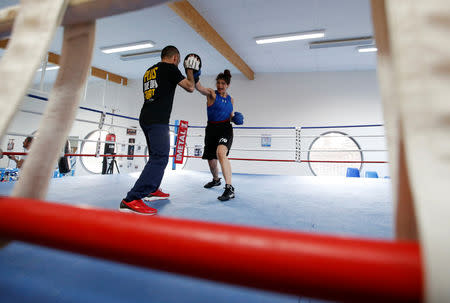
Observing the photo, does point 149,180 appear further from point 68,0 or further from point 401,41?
point 401,41

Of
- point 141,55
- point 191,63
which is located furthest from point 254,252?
point 141,55

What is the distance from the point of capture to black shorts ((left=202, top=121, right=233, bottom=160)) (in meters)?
1.88

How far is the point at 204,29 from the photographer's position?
381 cm

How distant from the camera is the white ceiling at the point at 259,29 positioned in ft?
11.0

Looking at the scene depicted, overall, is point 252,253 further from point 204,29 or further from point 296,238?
point 204,29

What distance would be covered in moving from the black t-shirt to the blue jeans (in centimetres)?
5

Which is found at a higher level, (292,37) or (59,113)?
(292,37)

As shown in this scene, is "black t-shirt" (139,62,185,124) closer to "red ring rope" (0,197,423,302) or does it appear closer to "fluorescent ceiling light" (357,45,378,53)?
"red ring rope" (0,197,423,302)

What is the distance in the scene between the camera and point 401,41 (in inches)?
7.4

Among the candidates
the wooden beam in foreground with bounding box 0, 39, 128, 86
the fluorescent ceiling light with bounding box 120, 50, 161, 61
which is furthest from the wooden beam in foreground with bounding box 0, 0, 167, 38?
the wooden beam in foreground with bounding box 0, 39, 128, 86

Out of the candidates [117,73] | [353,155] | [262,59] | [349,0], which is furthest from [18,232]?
[117,73]

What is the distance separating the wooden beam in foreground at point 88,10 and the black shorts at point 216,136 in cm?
149

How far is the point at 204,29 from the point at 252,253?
4.22 meters

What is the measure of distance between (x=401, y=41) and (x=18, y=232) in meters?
0.40
